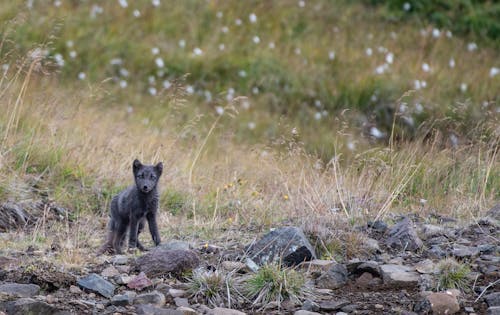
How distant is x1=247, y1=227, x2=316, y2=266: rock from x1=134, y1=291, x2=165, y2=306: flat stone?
36.4 inches

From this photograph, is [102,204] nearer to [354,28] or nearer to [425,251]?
[425,251]

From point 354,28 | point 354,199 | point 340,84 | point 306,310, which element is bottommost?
point 306,310

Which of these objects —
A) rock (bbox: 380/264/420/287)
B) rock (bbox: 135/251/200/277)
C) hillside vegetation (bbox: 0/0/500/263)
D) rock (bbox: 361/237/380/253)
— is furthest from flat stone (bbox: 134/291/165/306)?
rock (bbox: 361/237/380/253)

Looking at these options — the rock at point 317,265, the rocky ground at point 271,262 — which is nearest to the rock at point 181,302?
the rocky ground at point 271,262

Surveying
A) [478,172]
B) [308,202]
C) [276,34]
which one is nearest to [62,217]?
[308,202]

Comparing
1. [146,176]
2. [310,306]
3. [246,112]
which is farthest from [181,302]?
[246,112]

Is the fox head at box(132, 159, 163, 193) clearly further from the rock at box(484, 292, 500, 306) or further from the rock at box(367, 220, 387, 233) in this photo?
the rock at box(484, 292, 500, 306)

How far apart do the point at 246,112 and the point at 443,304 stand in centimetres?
929

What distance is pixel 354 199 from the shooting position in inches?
312

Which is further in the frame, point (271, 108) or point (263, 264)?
point (271, 108)

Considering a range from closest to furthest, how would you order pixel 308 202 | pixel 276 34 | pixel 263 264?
pixel 263 264, pixel 308 202, pixel 276 34

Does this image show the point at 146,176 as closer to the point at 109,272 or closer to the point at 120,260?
the point at 120,260

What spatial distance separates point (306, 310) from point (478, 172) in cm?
438

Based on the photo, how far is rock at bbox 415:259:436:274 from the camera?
19.7ft
